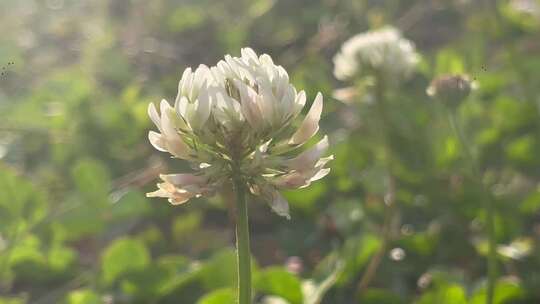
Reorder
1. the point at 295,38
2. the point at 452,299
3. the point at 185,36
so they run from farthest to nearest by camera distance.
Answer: the point at 185,36, the point at 295,38, the point at 452,299

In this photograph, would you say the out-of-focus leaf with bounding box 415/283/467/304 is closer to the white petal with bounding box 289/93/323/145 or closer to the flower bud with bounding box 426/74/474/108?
the flower bud with bounding box 426/74/474/108

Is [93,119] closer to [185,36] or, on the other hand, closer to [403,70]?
[403,70]

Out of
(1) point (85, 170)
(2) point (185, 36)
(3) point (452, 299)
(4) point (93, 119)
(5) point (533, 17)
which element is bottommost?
(3) point (452, 299)

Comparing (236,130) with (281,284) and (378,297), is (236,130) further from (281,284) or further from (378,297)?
(378,297)

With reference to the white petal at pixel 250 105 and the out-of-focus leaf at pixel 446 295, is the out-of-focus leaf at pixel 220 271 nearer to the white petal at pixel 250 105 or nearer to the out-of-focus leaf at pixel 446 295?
the out-of-focus leaf at pixel 446 295

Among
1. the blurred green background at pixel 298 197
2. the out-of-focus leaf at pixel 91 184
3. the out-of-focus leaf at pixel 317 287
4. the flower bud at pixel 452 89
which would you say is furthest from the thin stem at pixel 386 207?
the out-of-focus leaf at pixel 91 184

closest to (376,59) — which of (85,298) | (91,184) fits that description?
(91,184)

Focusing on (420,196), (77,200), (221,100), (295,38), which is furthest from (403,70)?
(295,38)
